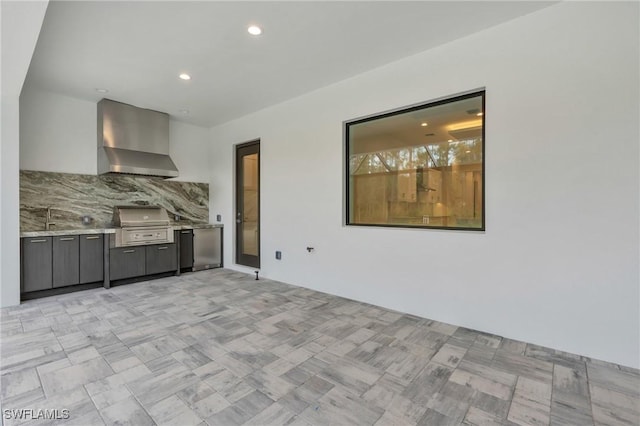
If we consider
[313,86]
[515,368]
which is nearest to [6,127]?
[313,86]

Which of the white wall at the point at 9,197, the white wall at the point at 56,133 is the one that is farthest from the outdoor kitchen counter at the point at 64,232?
the white wall at the point at 56,133

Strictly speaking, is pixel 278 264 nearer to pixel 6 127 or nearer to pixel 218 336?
pixel 218 336

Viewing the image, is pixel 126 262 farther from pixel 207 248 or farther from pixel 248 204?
pixel 248 204

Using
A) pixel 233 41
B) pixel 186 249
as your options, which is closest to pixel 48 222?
pixel 186 249

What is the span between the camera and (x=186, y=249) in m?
5.22

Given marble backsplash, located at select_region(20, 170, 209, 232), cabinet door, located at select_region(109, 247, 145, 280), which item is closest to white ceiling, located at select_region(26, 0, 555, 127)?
marble backsplash, located at select_region(20, 170, 209, 232)

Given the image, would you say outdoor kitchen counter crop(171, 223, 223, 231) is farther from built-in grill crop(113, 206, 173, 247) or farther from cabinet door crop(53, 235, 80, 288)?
cabinet door crop(53, 235, 80, 288)

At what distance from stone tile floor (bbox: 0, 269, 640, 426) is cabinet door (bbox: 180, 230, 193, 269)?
1911 millimetres

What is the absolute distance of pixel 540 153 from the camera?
2.49 m

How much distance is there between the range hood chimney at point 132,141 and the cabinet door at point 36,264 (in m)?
1.25

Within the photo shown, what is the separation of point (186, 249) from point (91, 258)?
1.35 m

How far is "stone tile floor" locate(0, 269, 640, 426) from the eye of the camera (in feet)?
5.49

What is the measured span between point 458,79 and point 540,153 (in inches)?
40.5

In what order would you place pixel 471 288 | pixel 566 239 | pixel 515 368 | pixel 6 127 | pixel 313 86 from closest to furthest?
1. pixel 515 368
2. pixel 566 239
3. pixel 471 288
4. pixel 6 127
5. pixel 313 86
